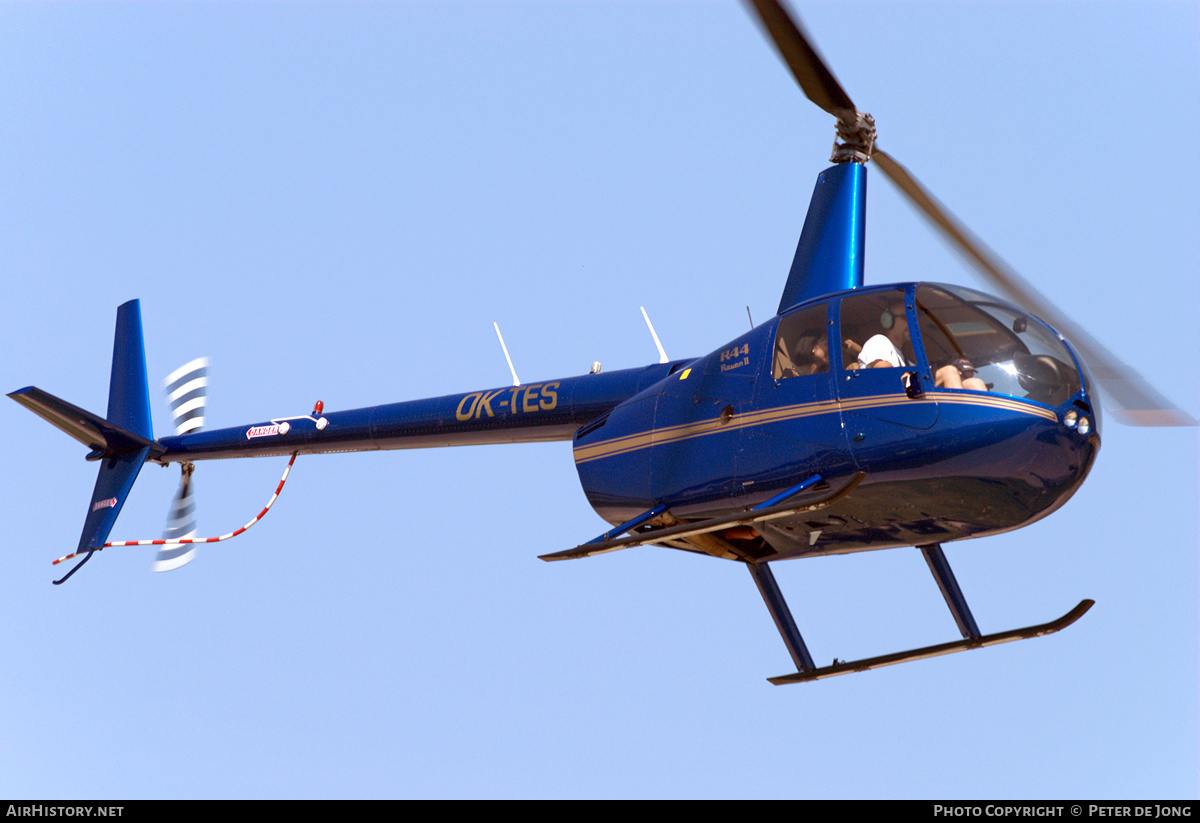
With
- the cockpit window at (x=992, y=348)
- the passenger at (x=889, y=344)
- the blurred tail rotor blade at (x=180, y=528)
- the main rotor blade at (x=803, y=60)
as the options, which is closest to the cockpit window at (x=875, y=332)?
the passenger at (x=889, y=344)

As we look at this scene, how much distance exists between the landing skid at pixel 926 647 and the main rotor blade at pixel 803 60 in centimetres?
385

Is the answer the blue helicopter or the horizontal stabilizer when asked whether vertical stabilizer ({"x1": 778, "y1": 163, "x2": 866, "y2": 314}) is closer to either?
the blue helicopter

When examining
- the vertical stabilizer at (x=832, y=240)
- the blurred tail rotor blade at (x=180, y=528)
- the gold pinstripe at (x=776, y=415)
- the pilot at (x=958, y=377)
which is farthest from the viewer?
the blurred tail rotor blade at (x=180, y=528)


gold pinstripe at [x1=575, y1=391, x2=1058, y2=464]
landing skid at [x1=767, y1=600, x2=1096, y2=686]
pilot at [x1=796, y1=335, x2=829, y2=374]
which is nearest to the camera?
gold pinstripe at [x1=575, y1=391, x2=1058, y2=464]

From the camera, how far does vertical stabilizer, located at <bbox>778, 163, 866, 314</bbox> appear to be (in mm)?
12055

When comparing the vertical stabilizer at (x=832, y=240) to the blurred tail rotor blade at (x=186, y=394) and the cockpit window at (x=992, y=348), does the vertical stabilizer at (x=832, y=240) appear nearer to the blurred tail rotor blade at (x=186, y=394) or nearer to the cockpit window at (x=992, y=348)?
the cockpit window at (x=992, y=348)

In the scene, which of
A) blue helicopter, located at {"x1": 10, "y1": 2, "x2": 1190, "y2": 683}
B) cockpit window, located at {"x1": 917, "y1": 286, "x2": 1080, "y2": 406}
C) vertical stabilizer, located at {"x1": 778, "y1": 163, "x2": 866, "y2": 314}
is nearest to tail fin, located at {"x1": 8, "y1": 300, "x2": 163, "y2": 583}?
blue helicopter, located at {"x1": 10, "y1": 2, "x2": 1190, "y2": 683}

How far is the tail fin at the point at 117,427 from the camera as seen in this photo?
58.5 feet

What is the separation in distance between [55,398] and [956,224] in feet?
37.4

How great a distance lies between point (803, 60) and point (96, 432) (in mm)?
11681

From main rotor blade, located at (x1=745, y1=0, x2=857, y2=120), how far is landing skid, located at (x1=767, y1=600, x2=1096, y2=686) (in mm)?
A: 4614

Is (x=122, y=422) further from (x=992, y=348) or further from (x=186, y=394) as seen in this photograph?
(x=992, y=348)

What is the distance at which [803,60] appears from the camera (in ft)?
35.0

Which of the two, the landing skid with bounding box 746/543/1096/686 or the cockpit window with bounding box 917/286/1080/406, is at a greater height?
the cockpit window with bounding box 917/286/1080/406
